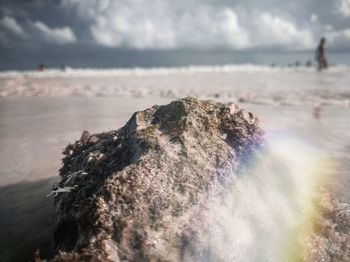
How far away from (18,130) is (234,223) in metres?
5.82

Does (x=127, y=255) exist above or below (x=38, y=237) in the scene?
above

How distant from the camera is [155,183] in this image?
2.53 meters

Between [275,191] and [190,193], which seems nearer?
[190,193]

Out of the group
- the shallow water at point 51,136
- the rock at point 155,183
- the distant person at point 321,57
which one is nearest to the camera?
the rock at point 155,183

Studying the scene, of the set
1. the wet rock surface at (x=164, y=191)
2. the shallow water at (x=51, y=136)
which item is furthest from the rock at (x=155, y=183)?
the shallow water at (x=51, y=136)

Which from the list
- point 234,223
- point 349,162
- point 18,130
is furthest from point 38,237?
point 18,130

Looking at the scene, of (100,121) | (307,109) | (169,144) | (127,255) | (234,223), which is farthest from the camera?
(307,109)

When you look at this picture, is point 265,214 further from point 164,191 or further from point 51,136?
point 51,136

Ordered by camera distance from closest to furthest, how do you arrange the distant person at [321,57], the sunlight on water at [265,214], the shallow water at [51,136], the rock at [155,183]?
the rock at [155,183] < the sunlight on water at [265,214] < the shallow water at [51,136] < the distant person at [321,57]

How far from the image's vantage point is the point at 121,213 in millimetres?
2379

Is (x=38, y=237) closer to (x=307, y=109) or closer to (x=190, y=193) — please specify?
(x=190, y=193)

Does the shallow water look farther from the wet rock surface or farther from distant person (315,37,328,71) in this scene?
distant person (315,37,328,71)

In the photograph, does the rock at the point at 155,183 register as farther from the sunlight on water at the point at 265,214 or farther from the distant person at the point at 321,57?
the distant person at the point at 321,57

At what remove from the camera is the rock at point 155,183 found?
232 centimetres
